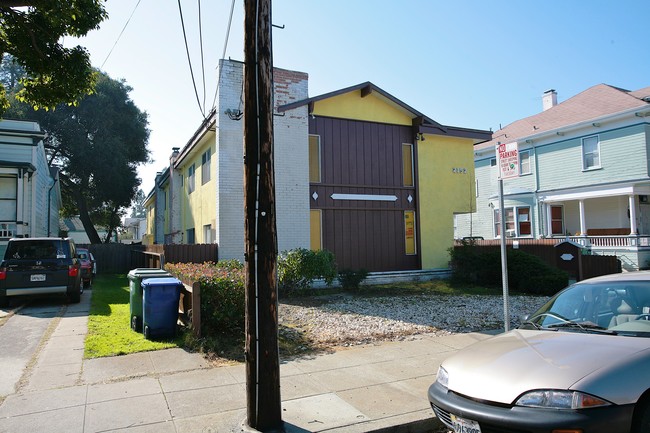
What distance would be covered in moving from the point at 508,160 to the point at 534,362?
3689 mm

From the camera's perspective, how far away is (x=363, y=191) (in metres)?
16.8

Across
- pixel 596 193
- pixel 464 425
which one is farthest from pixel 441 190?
pixel 464 425

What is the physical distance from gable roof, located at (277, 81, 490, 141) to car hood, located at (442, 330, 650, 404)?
12383mm

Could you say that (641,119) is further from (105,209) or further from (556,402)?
(105,209)

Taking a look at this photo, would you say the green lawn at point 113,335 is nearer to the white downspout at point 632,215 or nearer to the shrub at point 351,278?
the shrub at point 351,278

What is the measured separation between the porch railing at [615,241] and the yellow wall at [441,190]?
8655mm

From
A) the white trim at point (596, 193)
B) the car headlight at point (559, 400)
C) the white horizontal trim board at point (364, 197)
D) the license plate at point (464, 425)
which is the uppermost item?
the white trim at point (596, 193)

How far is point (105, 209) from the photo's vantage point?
124 ft

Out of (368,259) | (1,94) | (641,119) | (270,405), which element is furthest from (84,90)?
(641,119)

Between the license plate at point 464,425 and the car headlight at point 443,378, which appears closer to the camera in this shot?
the license plate at point 464,425

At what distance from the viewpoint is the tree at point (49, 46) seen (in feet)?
25.9

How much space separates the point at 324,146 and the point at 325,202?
2.00 m

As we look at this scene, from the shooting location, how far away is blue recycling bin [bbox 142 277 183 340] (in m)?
7.71

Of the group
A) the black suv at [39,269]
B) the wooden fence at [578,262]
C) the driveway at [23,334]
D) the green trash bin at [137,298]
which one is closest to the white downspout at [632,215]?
the wooden fence at [578,262]
